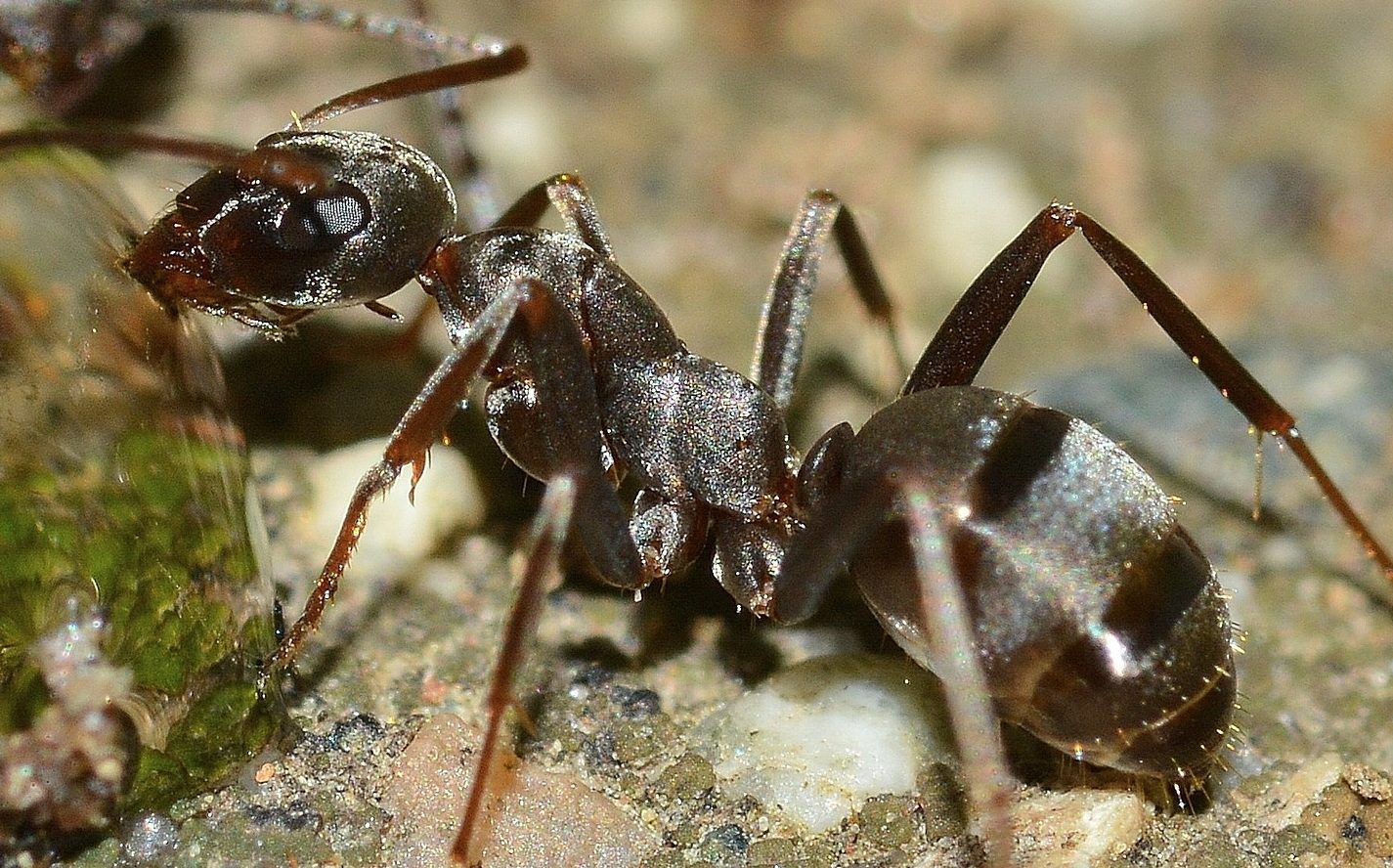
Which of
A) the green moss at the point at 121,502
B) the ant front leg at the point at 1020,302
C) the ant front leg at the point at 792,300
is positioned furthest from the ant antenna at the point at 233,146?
the ant front leg at the point at 1020,302

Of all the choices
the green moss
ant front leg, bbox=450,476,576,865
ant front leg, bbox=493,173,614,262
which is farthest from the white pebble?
ant front leg, bbox=493,173,614,262

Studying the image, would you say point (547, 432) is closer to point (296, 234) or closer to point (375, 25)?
point (296, 234)

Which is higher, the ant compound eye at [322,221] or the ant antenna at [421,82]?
the ant antenna at [421,82]

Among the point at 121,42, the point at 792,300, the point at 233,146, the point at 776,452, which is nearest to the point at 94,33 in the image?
the point at 121,42

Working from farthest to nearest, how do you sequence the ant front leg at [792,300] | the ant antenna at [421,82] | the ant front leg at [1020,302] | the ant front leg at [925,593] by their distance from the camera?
the ant front leg at [792,300], the ant antenna at [421,82], the ant front leg at [1020,302], the ant front leg at [925,593]

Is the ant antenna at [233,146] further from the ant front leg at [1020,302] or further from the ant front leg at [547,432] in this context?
the ant front leg at [1020,302]

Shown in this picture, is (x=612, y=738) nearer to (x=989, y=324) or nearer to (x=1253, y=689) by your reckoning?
(x=989, y=324)

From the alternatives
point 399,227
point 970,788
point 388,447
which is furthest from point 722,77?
point 970,788
